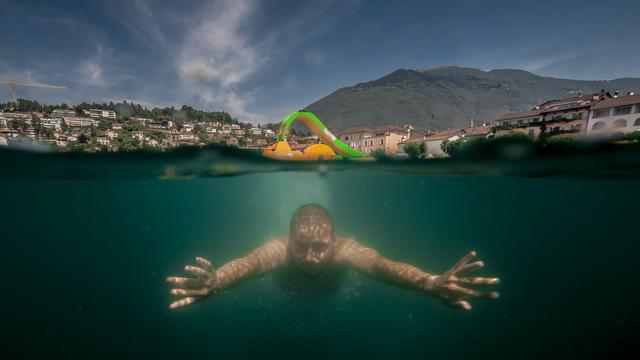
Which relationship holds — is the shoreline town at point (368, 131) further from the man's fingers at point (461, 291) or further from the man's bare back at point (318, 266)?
the man's fingers at point (461, 291)

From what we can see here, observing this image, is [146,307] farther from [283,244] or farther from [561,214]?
[561,214]

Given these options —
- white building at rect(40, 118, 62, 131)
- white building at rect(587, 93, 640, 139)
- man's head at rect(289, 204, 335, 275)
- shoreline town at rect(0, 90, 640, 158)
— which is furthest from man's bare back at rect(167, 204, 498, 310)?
white building at rect(40, 118, 62, 131)

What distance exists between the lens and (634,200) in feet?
53.0

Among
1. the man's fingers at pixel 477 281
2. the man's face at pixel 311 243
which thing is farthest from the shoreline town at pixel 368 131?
the man's fingers at pixel 477 281

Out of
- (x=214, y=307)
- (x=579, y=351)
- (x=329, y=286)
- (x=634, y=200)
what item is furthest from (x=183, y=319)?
(x=634, y=200)

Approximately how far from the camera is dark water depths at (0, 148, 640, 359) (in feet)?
32.6

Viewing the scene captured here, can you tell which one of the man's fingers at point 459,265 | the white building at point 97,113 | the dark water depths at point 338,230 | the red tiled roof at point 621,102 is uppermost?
the white building at point 97,113

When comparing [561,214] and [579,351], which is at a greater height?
[561,214]

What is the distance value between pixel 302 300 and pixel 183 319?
7473 mm

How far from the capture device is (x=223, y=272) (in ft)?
16.9

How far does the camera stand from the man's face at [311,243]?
19.0 feet

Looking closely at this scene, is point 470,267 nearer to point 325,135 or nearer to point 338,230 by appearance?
point 338,230

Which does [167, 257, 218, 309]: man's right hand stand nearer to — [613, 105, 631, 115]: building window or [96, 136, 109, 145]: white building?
[96, 136, 109, 145]: white building

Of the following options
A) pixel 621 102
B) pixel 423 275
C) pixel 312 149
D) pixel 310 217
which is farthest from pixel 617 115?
pixel 310 217
